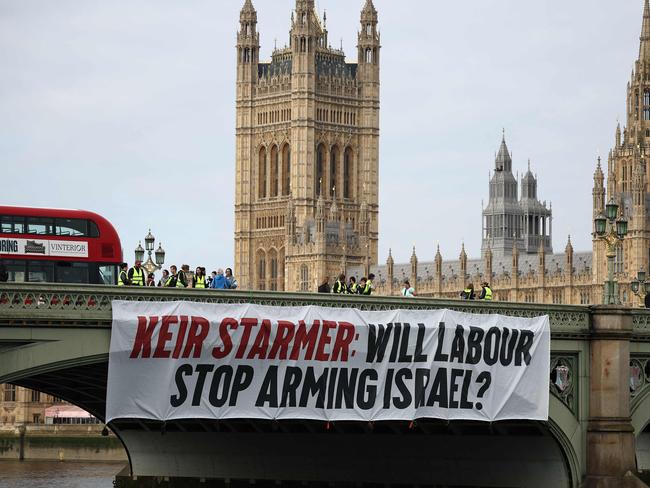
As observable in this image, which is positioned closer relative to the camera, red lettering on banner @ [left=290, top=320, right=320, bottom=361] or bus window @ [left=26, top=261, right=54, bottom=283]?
red lettering on banner @ [left=290, top=320, right=320, bottom=361]

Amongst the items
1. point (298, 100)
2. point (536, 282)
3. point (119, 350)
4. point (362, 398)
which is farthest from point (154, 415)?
point (298, 100)

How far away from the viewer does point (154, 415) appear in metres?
40.7

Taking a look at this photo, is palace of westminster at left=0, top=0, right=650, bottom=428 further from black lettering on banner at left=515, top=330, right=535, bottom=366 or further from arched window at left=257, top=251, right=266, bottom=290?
black lettering on banner at left=515, top=330, right=535, bottom=366

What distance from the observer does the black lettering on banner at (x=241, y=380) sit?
137 ft

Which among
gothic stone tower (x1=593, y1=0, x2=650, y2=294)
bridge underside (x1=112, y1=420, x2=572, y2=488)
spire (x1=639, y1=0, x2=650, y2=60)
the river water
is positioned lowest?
the river water

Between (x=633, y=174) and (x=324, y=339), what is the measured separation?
89510 millimetres

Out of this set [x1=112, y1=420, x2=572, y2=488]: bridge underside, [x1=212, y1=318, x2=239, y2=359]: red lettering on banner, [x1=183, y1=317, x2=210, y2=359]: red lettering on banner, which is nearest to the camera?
[x1=183, y1=317, x2=210, y2=359]: red lettering on banner

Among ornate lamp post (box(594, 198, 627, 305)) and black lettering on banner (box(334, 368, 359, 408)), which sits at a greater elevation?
ornate lamp post (box(594, 198, 627, 305))

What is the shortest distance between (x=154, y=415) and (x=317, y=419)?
4.49 metres

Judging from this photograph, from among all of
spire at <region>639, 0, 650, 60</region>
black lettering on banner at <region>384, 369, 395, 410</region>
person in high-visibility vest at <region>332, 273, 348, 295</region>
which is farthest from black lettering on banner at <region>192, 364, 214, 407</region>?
spire at <region>639, 0, 650, 60</region>

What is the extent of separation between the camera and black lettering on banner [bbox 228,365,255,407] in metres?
41.9

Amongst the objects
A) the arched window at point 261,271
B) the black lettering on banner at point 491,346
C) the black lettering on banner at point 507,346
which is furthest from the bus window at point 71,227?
the arched window at point 261,271

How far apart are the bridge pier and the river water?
3400 cm

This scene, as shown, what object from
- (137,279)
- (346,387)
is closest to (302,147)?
(137,279)
